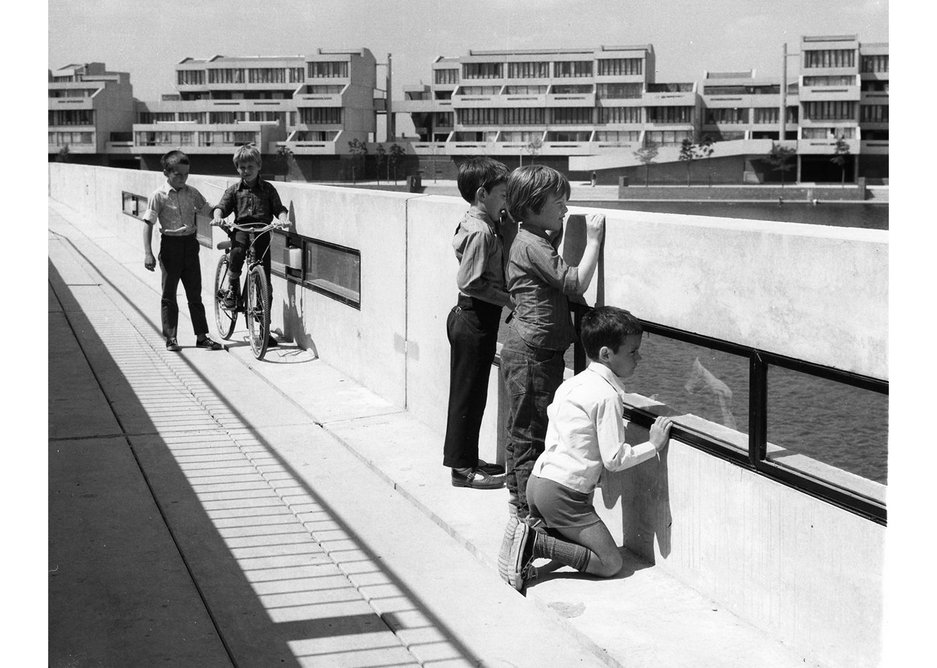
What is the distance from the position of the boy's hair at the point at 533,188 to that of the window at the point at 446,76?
152113mm

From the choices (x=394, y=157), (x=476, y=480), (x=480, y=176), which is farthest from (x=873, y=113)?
(x=480, y=176)

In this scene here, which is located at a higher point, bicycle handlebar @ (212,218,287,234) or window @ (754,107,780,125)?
Result: window @ (754,107,780,125)

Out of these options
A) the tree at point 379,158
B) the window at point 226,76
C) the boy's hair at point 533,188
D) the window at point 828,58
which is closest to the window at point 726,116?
the window at point 828,58

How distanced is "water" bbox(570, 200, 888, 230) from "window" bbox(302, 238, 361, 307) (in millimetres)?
80891

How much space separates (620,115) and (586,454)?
13502 centimetres

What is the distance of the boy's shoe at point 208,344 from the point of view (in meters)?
11.1

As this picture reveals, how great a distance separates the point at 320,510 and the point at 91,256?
15.2 meters

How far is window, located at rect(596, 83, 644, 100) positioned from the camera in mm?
137375

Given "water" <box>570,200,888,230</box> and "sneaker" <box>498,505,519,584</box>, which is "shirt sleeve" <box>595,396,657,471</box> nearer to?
"sneaker" <box>498,505,519,584</box>

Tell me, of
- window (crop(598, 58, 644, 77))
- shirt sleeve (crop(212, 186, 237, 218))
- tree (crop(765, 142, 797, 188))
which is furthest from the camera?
window (crop(598, 58, 644, 77))

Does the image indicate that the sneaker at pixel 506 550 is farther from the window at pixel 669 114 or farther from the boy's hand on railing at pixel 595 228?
the window at pixel 669 114

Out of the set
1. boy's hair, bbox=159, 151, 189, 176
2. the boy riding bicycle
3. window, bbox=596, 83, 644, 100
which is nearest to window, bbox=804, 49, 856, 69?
window, bbox=596, 83, 644, 100

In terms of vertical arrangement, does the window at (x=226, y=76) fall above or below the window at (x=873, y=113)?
above

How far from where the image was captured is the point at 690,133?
429 feet
